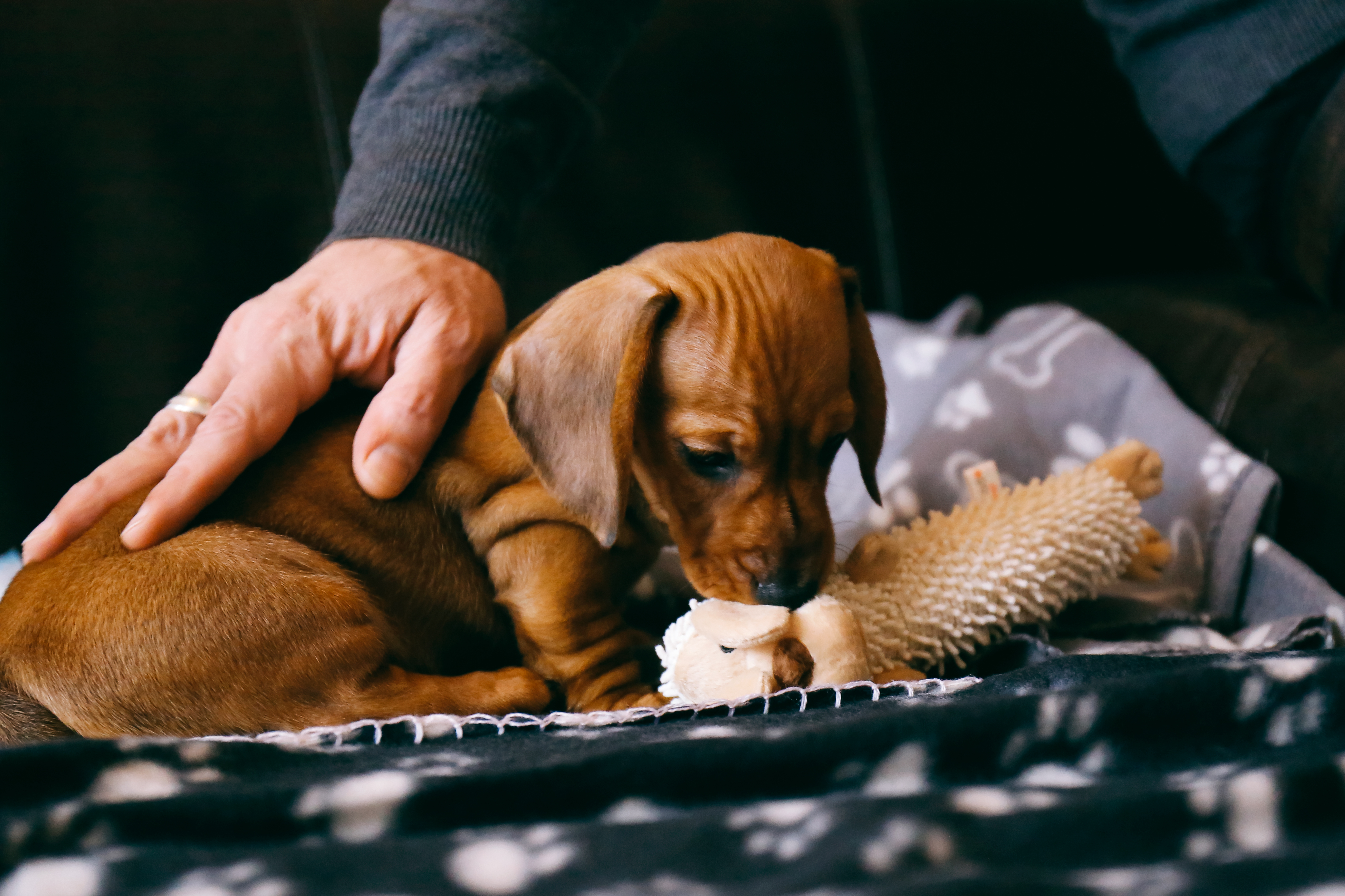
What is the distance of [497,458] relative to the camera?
1515 millimetres

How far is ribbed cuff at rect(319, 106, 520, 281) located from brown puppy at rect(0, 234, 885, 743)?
333mm

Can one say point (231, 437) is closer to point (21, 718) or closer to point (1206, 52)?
point (21, 718)

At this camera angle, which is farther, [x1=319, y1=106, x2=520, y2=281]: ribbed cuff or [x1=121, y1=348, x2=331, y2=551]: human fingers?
[x1=319, y1=106, x2=520, y2=281]: ribbed cuff

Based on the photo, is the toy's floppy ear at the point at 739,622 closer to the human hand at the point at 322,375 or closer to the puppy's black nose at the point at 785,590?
the puppy's black nose at the point at 785,590

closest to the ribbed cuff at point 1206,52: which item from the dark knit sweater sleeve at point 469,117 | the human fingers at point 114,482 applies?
the dark knit sweater sleeve at point 469,117

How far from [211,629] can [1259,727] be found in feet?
3.94

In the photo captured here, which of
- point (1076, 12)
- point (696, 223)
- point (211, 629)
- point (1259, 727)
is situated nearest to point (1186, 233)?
point (1076, 12)

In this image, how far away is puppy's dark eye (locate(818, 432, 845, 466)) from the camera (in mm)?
1426

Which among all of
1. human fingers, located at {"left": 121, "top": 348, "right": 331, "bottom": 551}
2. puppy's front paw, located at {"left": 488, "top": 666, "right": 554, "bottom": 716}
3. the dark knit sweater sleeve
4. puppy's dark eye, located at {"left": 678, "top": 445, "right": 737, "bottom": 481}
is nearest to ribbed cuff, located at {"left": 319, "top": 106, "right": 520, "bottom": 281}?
the dark knit sweater sleeve

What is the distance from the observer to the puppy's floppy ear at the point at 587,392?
129cm

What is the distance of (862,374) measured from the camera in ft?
5.01

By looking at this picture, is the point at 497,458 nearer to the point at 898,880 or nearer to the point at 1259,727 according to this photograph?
the point at 898,880

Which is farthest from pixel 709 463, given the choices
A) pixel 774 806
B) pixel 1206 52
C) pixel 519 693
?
pixel 1206 52

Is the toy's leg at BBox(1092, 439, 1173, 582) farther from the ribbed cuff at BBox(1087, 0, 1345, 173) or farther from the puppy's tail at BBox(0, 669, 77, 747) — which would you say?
the puppy's tail at BBox(0, 669, 77, 747)
